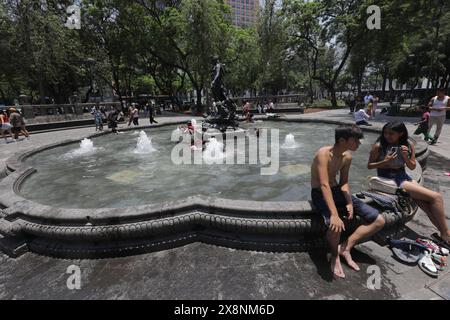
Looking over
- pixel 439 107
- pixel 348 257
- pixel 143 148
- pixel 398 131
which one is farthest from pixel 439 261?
pixel 143 148

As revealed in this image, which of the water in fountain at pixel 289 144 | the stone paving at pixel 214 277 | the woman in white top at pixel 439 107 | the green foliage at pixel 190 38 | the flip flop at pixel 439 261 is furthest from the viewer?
the green foliage at pixel 190 38

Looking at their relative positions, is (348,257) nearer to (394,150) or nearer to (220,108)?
(394,150)

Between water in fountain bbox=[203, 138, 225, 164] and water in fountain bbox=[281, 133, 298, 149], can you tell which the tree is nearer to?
water in fountain bbox=[281, 133, 298, 149]

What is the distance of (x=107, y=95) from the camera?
73.9 meters

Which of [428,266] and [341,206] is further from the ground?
[341,206]

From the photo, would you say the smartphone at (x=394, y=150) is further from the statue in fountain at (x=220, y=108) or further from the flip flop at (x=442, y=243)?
the statue in fountain at (x=220, y=108)

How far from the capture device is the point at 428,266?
311 cm

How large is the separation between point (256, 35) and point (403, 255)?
3289cm

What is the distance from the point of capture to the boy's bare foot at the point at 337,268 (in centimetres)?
313

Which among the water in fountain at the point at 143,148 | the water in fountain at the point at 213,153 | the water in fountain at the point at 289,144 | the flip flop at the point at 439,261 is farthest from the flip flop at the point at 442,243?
the water in fountain at the point at 143,148

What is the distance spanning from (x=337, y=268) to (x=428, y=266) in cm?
104

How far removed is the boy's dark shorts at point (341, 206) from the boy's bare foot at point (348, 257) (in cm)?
44
